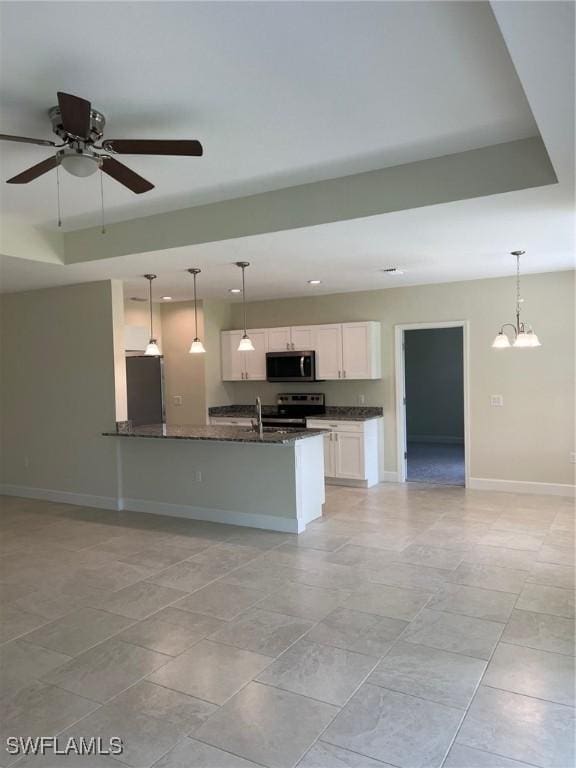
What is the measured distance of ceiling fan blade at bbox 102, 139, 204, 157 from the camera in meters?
2.37

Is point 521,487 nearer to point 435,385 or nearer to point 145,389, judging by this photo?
point 435,385

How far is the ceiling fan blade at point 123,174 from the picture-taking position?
2.64 meters

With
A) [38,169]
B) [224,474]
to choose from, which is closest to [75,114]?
[38,169]

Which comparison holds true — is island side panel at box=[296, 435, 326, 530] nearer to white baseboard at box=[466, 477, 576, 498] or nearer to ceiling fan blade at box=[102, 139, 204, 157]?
white baseboard at box=[466, 477, 576, 498]

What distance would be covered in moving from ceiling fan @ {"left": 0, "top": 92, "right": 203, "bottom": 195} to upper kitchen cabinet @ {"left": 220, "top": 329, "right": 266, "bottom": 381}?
486cm

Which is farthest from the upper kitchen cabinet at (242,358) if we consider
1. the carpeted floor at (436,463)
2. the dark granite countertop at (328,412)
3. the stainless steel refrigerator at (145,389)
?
the carpeted floor at (436,463)

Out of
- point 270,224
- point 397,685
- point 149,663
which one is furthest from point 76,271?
point 397,685

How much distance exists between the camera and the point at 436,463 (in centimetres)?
845

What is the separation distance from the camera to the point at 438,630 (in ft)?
10.2

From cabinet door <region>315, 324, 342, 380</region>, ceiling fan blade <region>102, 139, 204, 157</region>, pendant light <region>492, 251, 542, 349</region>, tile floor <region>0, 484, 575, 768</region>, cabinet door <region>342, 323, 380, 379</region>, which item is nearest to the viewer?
tile floor <region>0, 484, 575, 768</region>

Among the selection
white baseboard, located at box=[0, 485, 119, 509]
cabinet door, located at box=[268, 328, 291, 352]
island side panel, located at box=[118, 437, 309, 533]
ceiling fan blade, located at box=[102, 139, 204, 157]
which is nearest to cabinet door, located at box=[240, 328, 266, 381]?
cabinet door, located at box=[268, 328, 291, 352]

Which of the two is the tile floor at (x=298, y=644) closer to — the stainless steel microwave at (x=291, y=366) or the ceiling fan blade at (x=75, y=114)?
the ceiling fan blade at (x=75, y=114)

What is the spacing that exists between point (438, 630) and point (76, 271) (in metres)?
4.49

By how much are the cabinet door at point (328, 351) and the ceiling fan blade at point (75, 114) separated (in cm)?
499
